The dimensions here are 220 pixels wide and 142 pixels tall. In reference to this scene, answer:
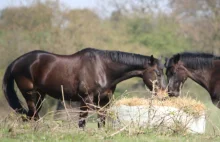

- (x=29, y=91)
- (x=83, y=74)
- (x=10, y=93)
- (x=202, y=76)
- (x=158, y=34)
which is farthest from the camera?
(x=158, y=34)

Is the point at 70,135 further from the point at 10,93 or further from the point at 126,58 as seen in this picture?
the point at 10,93

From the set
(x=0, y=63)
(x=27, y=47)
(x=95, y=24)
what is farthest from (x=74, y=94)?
(x=95, y=24)

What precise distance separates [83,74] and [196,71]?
251cm

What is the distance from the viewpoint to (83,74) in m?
12.3

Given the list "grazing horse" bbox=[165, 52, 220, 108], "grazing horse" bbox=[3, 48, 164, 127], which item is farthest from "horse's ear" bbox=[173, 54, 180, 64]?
"grazing horse" bbox=[3, 48, 164, 127]

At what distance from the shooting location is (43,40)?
3241cm

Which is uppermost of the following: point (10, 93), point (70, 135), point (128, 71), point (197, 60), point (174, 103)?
point (197, 60)

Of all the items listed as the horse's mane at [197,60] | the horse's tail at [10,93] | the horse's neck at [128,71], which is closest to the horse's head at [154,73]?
the horse's neck at [128,71]

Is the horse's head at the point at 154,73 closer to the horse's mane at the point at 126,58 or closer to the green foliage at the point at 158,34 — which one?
the horse's mane at the point at 126,58

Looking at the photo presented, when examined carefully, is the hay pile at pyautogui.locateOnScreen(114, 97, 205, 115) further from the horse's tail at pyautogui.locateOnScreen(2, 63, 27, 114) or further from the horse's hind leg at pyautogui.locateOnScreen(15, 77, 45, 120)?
the horse's tail at pyautogui.locateOnScreen(2, 63, 27, 114)

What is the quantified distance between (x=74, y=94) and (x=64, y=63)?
757mm

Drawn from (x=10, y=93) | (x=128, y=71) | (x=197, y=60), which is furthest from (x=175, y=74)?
(x=10, y=93)

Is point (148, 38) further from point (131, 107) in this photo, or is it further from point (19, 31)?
point (131, 107)

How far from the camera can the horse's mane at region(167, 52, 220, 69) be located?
477 inches
